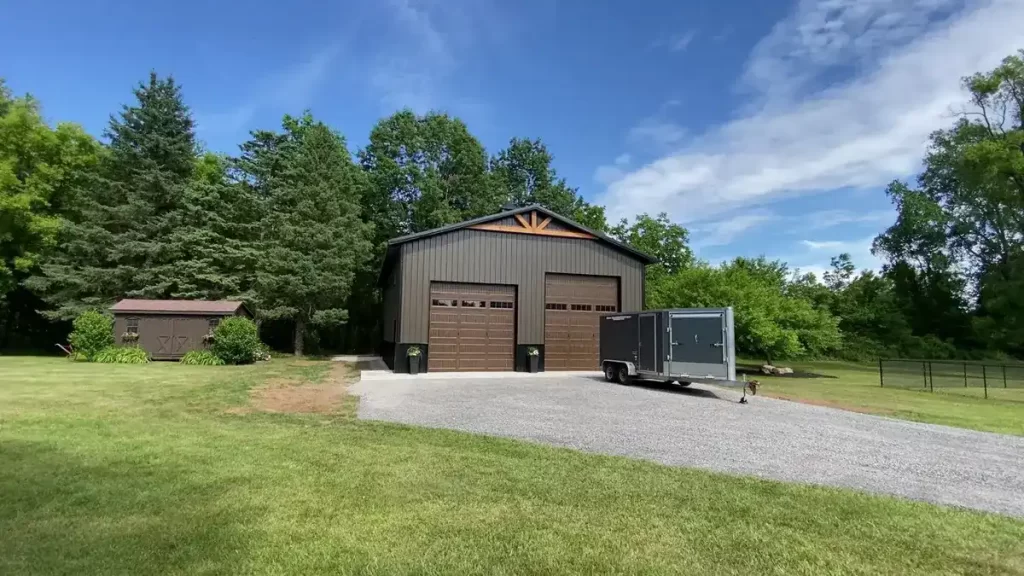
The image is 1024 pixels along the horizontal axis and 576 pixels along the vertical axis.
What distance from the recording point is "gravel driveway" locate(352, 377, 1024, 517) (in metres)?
5.15

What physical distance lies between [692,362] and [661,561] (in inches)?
370

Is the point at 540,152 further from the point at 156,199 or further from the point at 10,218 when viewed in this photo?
the point at 10,218

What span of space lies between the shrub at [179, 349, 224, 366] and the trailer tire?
47.6 ft

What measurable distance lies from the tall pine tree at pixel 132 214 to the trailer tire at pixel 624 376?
22808mm

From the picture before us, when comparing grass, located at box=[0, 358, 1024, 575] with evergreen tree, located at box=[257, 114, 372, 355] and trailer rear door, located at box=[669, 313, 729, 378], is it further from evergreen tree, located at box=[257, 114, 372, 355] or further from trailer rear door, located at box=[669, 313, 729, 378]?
evergreen tree, located at box=[257, 114, 372, 355]

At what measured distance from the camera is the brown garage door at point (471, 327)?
16.9 m

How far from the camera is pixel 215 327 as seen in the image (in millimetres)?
20484

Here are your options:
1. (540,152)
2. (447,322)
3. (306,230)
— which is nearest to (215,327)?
(306,230)

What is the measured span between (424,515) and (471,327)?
13.6m

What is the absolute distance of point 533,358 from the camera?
56.4ft

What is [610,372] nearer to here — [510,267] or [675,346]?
[675,346]

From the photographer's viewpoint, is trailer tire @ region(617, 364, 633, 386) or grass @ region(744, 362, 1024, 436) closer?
grass @ region(744, 362, 1024, 436)

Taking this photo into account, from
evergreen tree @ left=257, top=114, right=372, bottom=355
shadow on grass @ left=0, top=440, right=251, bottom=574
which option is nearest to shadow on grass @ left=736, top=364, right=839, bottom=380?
evergreen tree @ left=257, top=114, right=372, bottom=355

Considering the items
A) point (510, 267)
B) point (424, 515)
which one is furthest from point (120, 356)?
point (424, 515)
